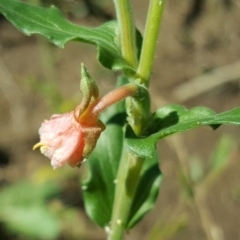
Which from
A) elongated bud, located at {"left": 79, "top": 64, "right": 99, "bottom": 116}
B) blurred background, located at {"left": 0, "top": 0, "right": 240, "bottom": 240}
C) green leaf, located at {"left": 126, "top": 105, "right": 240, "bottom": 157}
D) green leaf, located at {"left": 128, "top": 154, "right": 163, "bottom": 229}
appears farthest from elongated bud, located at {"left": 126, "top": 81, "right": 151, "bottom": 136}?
blurred background, located at {"left": 0, "top": 0, "right": 240, "bottom": 240}

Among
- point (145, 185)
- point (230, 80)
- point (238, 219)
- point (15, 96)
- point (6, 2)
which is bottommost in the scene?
point (238, 219)

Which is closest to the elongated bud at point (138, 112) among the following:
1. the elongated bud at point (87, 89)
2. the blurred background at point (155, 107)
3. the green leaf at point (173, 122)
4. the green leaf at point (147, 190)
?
the green leaf at point (173, 122)

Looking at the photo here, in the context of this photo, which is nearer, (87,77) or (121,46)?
(87,77)

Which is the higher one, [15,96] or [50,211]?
[15,96]

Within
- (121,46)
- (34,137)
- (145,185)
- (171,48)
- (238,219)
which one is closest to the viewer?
(121,46)

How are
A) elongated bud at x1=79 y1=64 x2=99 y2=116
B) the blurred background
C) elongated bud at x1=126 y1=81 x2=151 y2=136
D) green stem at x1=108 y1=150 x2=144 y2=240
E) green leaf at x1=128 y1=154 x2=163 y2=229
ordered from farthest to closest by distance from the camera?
1. the blurred background
2. green leaf at x1=128 y1=154 x2=163 y2=229
3. green stem at x1=108 y1=150 x2=144 y2=240
4. elongated bud at x1=126 y1=81 x2=151 y2=136
5. elongated bud at x1=79 y1=64 x2=99 y2=116

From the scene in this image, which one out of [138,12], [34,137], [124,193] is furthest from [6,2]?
[138,12]

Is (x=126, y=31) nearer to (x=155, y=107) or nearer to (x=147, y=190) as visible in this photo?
(x=147, y=190)

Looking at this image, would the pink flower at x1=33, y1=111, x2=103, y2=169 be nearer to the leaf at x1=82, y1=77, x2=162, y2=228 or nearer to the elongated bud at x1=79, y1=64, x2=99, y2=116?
the elongated bud at x1=79, y1=64, x2=99, y2=116

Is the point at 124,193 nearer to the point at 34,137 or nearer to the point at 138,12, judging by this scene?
the point at 34,137
